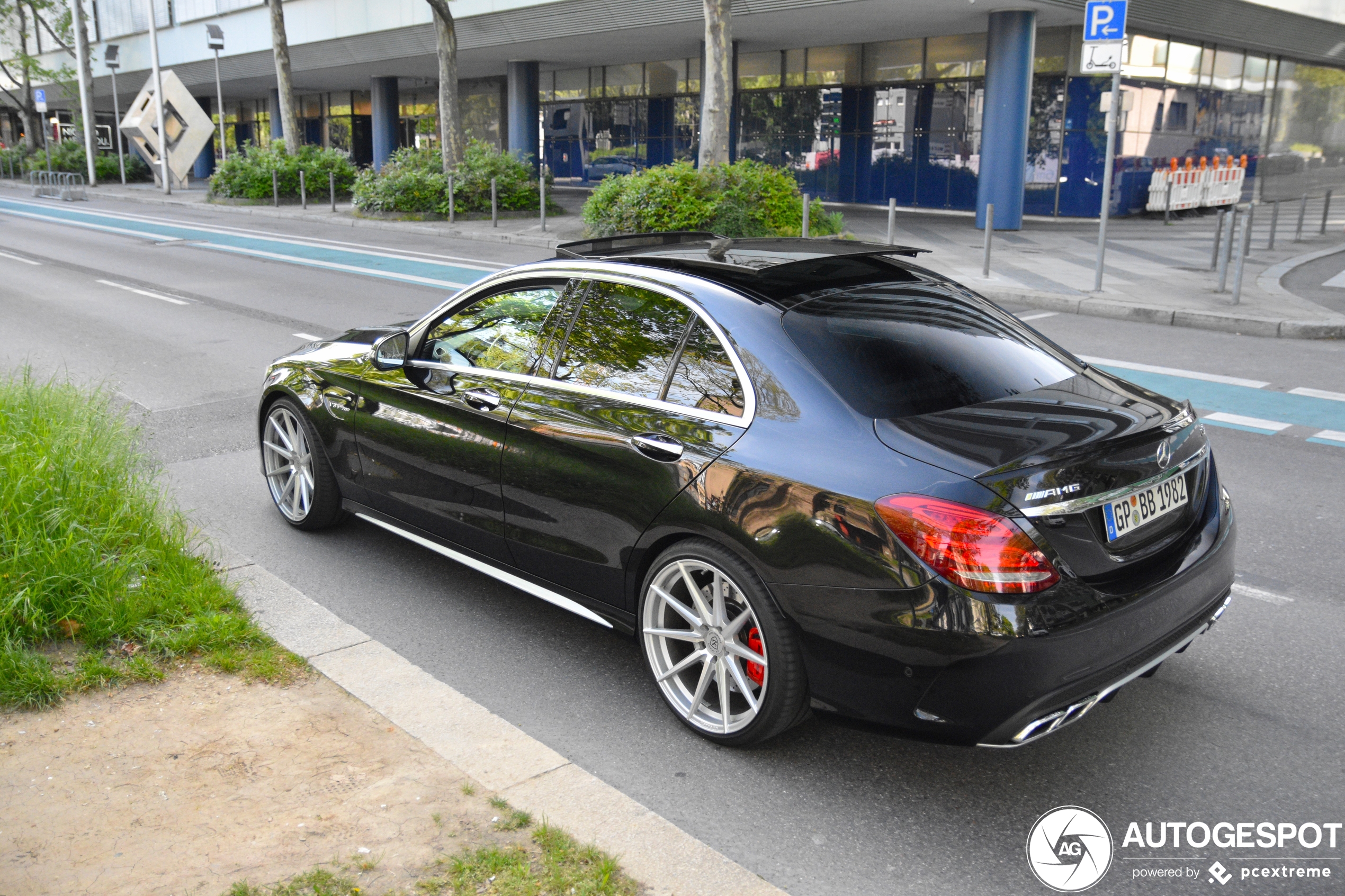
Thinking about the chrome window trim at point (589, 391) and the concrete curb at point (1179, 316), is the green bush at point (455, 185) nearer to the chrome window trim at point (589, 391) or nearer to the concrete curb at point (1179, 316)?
the concrete curb at point (1179, 316)

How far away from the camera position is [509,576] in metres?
4.43

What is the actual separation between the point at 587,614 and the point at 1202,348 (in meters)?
9.27

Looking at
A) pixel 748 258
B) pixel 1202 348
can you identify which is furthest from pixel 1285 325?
pixel 748 258

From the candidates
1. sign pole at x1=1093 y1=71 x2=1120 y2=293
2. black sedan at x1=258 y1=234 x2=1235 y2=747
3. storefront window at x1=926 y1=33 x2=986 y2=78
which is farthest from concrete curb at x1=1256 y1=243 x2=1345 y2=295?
black sedan at x1=258 y1=234 x2=1235 y2=747

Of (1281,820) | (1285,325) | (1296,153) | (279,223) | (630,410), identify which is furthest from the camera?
(1296,153)

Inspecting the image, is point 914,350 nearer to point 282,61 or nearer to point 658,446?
point 658,446

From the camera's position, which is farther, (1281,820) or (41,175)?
(41,175)

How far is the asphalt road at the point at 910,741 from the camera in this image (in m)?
3.15

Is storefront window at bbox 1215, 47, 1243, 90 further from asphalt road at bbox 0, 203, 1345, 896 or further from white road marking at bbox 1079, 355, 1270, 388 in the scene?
asphalt road at bbox 0, 203, 1345, 896

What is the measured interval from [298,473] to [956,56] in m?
26.9

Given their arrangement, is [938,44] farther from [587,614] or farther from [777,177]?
[587,614]

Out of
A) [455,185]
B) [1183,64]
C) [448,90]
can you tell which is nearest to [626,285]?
[455,185]

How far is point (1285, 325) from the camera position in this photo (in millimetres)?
12008

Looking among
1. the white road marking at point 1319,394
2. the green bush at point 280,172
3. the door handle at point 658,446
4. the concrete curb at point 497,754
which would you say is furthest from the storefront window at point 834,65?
the door handle at point 658,446
